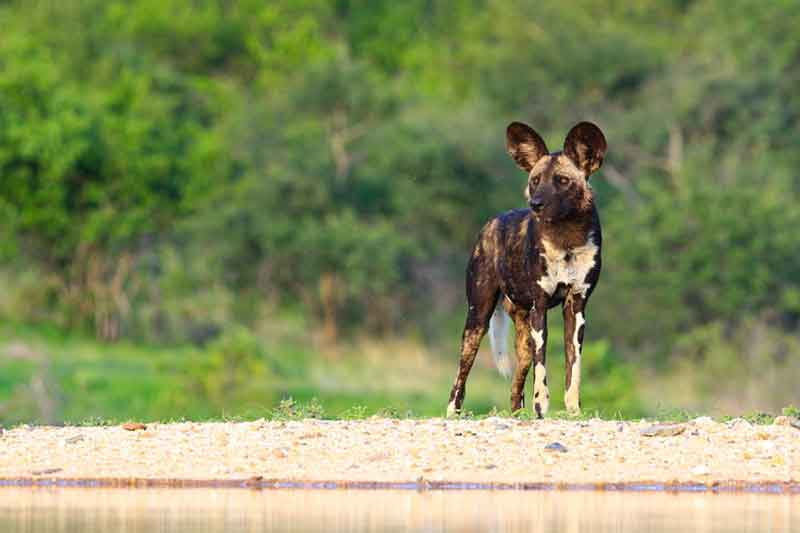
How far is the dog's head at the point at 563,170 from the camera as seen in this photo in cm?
1495

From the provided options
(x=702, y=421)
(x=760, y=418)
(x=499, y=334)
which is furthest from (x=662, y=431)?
(x=499, y=334)

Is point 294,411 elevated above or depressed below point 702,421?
above

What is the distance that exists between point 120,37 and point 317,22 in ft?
28.7

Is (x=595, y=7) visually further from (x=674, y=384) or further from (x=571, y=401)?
(x=571, y=401)

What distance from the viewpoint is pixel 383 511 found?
11.8 metres

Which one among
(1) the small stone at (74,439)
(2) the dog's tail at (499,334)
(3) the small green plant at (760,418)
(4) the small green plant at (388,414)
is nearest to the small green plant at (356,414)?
(4) the small green plant at (388,414)

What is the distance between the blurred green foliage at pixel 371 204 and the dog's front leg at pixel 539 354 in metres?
20.3

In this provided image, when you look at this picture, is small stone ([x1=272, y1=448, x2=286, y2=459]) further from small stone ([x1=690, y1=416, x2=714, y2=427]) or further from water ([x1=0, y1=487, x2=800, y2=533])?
small stone ([x1=690, y1=416, x2=714, y2=427])

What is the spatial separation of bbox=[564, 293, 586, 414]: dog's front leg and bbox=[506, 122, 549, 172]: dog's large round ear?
112 centimetres

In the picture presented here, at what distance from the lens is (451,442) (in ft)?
45.5

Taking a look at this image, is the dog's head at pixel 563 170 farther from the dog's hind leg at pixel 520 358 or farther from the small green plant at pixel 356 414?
the small green plant at pixel 356 414

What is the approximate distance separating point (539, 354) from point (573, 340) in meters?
0.30

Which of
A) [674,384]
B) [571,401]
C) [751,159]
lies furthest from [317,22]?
[571,401]

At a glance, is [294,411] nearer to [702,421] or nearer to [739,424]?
[702,421]
